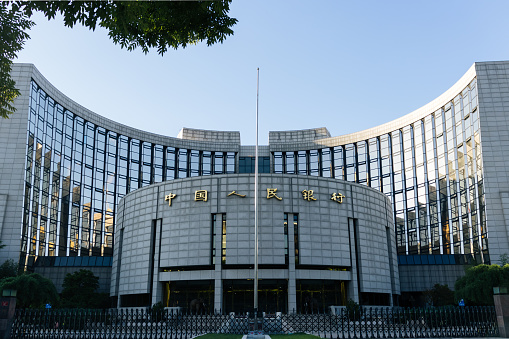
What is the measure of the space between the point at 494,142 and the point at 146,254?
4442 cm

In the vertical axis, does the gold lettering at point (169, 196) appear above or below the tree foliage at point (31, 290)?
above

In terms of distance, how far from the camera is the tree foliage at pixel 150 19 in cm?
1509

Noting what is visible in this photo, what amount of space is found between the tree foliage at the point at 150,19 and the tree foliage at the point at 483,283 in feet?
127

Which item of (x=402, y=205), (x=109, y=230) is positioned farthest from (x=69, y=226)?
(x=402, y=205)

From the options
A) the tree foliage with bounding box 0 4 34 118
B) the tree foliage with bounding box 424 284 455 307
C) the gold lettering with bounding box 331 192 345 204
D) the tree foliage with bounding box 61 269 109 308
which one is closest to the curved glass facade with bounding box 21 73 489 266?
the tree foliage with bounding box 424 284 455 307

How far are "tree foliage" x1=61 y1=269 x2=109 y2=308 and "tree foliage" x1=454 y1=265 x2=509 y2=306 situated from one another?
40.7 metres

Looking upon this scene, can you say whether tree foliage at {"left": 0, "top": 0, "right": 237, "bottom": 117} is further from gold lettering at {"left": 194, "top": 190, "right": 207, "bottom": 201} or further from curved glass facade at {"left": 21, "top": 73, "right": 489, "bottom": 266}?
curved glass facade at {"left": 21, "top": 73, "right": 489, "bottom": 266}

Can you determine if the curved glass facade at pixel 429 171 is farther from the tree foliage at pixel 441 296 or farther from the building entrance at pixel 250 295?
the building entrance at pixel 250 295

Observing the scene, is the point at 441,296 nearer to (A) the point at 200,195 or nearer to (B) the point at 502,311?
(B) the point at 502,311

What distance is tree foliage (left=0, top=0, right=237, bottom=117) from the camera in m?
15.1

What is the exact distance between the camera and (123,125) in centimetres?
8269

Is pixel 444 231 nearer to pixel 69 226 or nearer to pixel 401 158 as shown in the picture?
pixel 401 158

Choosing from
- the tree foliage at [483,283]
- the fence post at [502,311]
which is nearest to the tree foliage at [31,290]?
the fence post at [502,311]

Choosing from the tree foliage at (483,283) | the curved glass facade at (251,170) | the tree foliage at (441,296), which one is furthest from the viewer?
the curved glass facade at (251,170)
